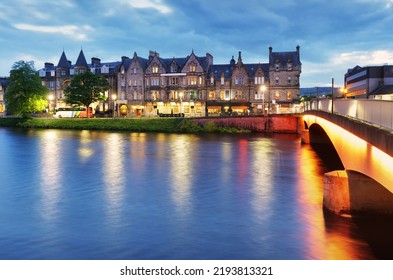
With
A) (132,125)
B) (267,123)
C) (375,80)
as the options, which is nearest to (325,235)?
(267,123)

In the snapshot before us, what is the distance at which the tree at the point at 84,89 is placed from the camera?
11025cm

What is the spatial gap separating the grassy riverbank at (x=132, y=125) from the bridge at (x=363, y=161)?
6671 centimetres

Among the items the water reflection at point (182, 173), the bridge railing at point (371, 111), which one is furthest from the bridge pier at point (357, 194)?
the water reflection at point (182, 173)

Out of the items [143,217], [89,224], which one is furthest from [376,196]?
[89,224]

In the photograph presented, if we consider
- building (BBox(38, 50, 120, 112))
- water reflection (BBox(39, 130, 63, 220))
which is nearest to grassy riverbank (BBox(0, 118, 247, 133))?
building (BBox(38, 50, 120, 112))

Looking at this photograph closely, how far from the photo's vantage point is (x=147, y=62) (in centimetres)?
12150

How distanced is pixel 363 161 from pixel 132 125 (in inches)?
3275

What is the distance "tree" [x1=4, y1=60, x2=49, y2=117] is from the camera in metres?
110

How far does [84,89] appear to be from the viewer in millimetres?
110562

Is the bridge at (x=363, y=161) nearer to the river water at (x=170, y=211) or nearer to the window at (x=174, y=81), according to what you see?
the river water at (x=170, y=211)

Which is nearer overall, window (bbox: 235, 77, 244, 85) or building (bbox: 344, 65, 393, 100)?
building (bbox: 344, 65, 393, 100)

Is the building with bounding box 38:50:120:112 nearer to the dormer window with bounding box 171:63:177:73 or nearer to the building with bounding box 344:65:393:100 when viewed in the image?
the dormer window with bounding box 171:63:177:73

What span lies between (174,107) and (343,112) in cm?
9236

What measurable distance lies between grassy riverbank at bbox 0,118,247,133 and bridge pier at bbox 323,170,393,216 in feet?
232
